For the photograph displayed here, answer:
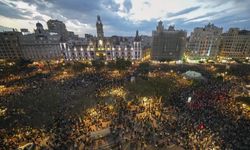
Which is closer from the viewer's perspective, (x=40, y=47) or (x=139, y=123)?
(x=139, y=123)

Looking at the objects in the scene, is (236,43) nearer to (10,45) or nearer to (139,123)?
(139,123)

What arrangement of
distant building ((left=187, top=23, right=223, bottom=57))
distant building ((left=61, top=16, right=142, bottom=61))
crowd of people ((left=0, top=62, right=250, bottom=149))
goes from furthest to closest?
distant building ((left=61, top=16, right=142, bottom=61))
distant building ((left=187, top=23, right=223, bottom=57))
crowd of people ((left=0, top=62, right=250, bottom=149))

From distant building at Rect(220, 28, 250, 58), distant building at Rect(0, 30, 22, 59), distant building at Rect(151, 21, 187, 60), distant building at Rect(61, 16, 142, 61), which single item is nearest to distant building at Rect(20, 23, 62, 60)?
distant building at Rect(0, 30, 22, 59)

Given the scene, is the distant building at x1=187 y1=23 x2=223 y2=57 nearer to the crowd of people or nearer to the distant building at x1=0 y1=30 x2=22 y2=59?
the crowd of people

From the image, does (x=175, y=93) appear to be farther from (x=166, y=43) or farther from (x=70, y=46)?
(x=70, y=46)

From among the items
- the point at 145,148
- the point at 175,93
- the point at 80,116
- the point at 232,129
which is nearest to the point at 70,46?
the point at 80,116

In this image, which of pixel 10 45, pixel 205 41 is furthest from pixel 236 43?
pixel 10 45
